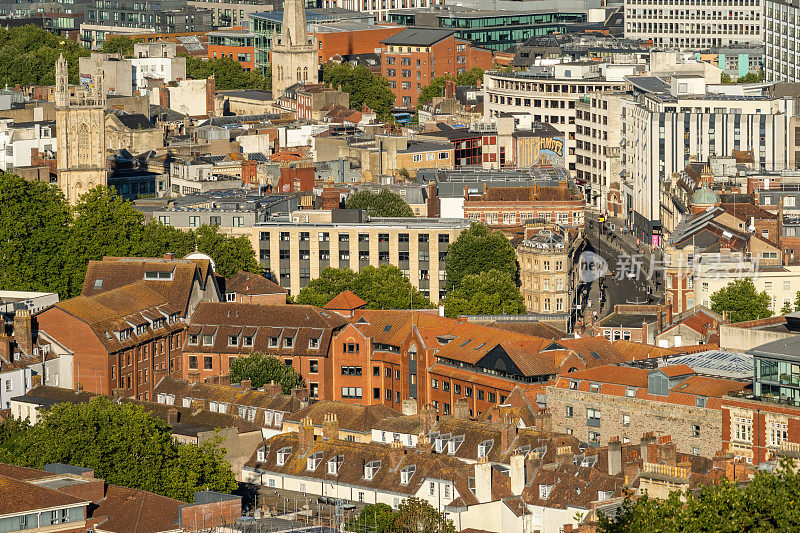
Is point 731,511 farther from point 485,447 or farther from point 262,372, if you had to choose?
point 262,372

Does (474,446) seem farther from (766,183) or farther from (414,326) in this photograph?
(766,183)

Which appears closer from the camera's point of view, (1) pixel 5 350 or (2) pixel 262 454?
(2) pixel 262 454

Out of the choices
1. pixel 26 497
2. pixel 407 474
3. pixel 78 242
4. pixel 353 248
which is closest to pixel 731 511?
pixel 26 497

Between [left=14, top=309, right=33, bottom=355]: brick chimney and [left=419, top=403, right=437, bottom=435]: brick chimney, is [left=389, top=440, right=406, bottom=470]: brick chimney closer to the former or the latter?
[left=419, top=403, right=437, bottom=435]: brick chimney

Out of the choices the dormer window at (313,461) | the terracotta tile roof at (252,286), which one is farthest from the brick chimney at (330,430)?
the terracotta tile roof at (252,286)

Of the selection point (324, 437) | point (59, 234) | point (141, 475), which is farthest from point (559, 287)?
point (141, 475)

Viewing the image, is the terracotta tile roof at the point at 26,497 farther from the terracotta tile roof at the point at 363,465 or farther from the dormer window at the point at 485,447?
the dormer window at the point at 485,447

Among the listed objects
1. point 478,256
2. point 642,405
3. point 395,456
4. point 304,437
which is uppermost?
point 478,256
